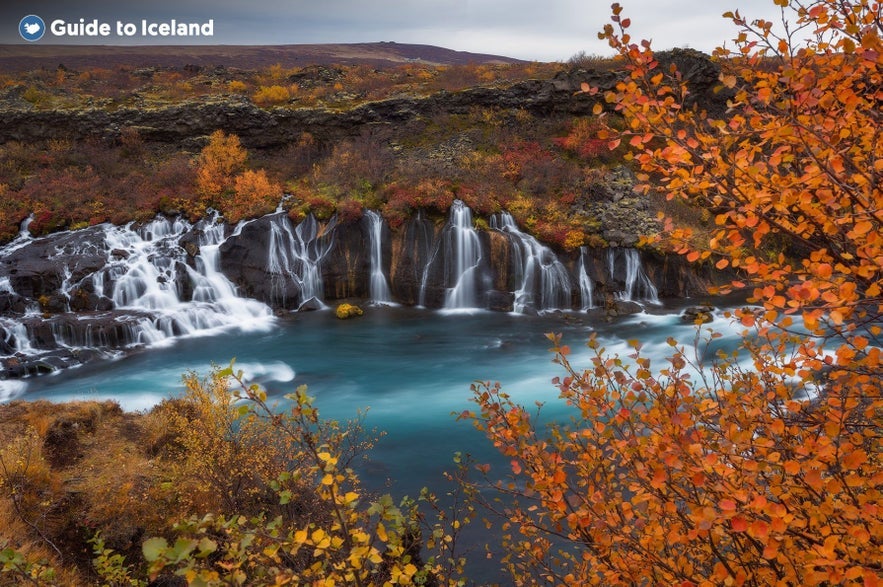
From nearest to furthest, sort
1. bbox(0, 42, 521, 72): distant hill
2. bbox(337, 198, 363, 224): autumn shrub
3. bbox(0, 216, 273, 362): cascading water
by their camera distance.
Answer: bbox(0, 216, 273, 362): cascading water
bbox(337, 198, 363, 224): autumn shrub
bbox(0, 42, 521, 72): distant hill

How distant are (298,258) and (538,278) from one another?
35.4 ft

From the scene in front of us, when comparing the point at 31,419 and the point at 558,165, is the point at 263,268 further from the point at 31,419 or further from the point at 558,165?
the point at 558,165

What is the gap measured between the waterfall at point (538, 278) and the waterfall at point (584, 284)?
1.76ft

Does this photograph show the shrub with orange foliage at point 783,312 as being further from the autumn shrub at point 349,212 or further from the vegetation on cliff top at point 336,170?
the autumn shrub at point 349,212

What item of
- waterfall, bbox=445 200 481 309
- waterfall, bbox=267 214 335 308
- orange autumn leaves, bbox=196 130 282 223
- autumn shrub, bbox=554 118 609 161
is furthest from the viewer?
autumn shrub, bbox=554 118 609 161

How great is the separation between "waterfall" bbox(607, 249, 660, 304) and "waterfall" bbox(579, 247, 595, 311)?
3.45ft

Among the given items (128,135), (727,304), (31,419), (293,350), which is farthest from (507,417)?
(128,135)

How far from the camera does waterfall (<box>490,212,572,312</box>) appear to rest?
21.4 m

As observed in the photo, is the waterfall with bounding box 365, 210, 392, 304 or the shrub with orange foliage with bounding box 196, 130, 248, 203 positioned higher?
the shrub with orange foliage with bounding box 196, 130, 248, 203

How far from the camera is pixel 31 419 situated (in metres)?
9.88

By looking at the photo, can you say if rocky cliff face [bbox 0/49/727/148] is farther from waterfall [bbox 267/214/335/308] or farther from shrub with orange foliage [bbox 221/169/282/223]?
waterfall [bbox 267/214/335/308]

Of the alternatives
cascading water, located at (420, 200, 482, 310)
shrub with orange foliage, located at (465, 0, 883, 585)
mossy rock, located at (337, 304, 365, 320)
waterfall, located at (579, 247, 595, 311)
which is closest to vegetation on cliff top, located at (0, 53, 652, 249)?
waterfall, located at (579, 247, 595, 311)

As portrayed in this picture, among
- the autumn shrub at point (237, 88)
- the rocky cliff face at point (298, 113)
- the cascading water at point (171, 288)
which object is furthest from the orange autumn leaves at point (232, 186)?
the autumn shrub at point (237, 88)

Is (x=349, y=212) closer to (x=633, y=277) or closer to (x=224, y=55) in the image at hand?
(x=633, y=277)
